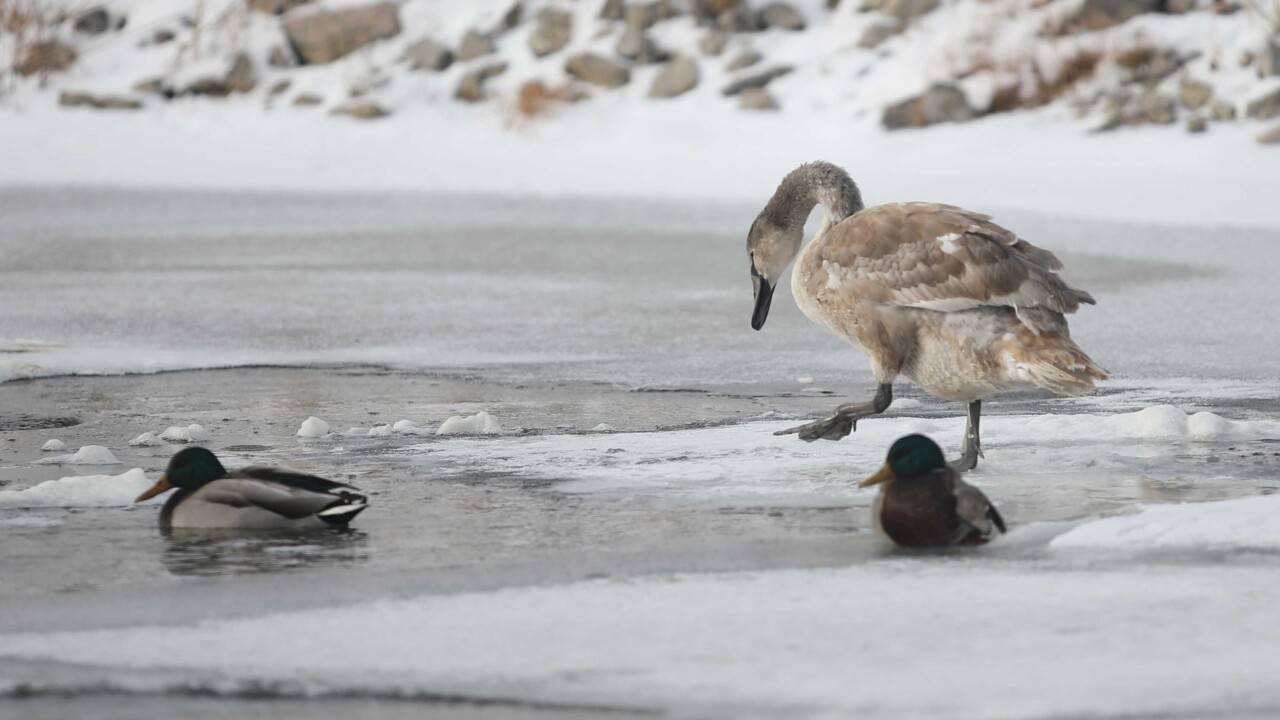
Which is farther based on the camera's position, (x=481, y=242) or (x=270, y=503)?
(x=481, y=242)

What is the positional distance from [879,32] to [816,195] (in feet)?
49.2

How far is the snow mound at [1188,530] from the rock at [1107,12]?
620 inches

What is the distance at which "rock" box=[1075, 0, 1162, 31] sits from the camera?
20.1m

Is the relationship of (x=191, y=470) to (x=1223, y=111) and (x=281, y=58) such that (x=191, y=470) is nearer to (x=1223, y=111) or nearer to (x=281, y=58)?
(x=1223, y=111)

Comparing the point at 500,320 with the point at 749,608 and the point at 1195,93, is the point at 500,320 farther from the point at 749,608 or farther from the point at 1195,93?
the point at 1195,93

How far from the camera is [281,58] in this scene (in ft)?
81.7

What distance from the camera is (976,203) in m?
15.6

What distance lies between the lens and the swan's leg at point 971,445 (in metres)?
6.22

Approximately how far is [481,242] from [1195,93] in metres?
7.30

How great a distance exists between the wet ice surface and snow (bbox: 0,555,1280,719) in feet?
0.04

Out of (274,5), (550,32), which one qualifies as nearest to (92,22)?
(274,5)

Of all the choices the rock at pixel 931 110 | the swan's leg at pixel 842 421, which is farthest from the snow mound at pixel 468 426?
the rock at pixel 931 110

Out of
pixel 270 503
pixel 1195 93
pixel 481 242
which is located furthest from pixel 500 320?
pixel 1195 93

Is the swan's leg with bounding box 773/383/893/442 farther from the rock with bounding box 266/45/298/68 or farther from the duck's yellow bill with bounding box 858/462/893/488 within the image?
the rock with bounding box 266/45/298/68
